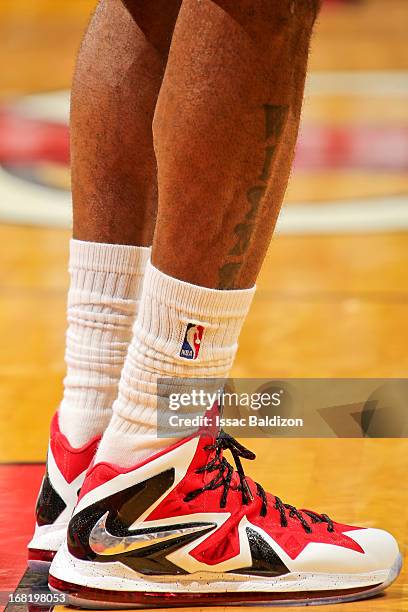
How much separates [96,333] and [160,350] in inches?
4.5

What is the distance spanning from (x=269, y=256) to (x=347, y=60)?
2.27 m

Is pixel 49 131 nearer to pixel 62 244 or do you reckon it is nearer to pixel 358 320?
pixel 62 244

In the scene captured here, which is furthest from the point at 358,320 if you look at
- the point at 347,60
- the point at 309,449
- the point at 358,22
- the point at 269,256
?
the point at 358,22

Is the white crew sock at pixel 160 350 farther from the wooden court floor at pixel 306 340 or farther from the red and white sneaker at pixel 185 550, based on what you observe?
the wooden court floor at pixel 306 340

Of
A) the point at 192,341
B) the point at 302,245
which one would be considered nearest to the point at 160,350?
the point at 192,341

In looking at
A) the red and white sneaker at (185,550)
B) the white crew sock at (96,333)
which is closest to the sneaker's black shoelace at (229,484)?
the red and white sneaker at (185,550)

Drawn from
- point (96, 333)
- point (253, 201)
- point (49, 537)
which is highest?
point (253, 201)

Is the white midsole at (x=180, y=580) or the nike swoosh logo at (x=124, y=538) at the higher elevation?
the nike swoosh logo at (x=124, y=538)

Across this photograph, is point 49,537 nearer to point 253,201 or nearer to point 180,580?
point 180,580

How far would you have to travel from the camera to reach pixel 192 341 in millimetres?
796

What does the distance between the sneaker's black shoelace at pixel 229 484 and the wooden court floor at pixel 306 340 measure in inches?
2.7

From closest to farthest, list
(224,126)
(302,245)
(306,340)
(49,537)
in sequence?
(224,126), (49,537), (306,340), (302,245)

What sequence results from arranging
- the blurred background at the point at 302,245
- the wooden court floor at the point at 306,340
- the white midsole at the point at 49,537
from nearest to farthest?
the white midsole at the point at 49,537 < the wooden court floor at the point at 306,340 < the blurred background at the point at 302,245

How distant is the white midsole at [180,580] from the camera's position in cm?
81
